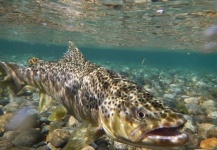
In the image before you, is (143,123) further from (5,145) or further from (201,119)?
(201,119)

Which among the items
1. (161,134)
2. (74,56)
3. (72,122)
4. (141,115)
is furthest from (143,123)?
(72,122)

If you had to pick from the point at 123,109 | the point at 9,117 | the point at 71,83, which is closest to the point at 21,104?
the point at 9,117

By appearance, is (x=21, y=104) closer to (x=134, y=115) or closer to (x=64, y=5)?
(x=134, y=115)

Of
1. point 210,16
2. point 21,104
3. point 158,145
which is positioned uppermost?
point 210,16

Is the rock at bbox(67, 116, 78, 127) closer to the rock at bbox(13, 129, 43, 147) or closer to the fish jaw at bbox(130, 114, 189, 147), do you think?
the rock at bbox(13, 129, 43, 147)

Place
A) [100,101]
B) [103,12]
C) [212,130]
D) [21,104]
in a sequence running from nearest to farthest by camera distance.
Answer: [100,101] < [212,130] < [21,104] < [103,12]

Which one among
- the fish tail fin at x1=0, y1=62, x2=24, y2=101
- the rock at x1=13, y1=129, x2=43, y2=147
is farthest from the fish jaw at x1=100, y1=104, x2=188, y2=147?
the fish tail fin at x1=0, y1=62, x2=24, y2=101
